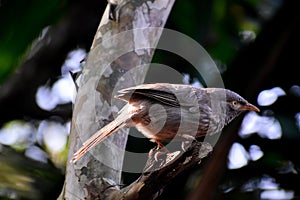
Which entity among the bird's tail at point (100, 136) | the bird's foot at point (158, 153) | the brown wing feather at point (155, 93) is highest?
the brown wing feather at point (155, 93)

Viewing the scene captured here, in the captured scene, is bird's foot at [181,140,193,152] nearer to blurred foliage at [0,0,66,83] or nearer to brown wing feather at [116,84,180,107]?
brown wing feather at [116,84,180,107]

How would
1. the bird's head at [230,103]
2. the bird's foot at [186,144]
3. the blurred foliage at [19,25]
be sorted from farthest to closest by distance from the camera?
the blurred foliage at [19,25], the bird's head at [230,103], the bird's foot at [186,144]

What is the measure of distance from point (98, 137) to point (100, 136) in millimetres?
15

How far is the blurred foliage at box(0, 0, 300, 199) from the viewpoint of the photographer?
5.42 metres

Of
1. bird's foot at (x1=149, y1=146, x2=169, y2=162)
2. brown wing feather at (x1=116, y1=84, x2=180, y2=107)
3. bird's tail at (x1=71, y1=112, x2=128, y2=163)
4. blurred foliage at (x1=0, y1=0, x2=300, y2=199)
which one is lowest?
blurred foliage at (x1=0, y1=0, x2=300, y2=199)

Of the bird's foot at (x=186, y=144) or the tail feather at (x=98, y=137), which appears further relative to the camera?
the tail feather at (x=98, y=137)

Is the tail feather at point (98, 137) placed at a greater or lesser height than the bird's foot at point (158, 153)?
greater

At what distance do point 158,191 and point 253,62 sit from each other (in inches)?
87.0

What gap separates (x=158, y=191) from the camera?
3514 millimetres

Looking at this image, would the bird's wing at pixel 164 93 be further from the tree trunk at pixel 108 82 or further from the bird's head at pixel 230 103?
the bird's head at pixel 230 103

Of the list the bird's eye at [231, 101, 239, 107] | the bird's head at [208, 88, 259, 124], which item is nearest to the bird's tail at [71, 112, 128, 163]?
the bird's head at [208, 88, 259, 124]

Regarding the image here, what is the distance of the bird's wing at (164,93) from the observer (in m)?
4.09

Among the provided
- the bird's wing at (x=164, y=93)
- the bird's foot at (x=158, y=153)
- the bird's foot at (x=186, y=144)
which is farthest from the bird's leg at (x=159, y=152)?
the bird's wing at (x=164, y=93)

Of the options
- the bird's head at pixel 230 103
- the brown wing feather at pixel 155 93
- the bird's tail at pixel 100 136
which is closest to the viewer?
the bird's tail at pixel 100 136
